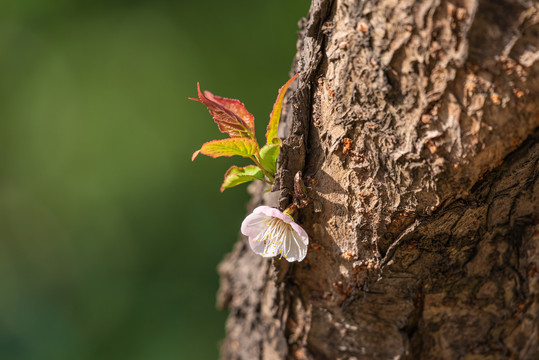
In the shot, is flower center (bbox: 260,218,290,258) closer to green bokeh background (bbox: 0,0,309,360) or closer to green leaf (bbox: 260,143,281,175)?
green leaf (bbox: 260,143,281,175)

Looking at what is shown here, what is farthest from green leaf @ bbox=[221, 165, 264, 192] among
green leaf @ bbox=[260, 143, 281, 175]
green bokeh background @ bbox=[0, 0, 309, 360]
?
green bokeh background @ bbox=[0, 0, 309, 360]

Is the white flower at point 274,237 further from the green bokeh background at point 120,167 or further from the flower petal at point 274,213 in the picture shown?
the green bokeh background at point 120,167

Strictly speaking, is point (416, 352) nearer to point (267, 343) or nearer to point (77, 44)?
point (267, 343)

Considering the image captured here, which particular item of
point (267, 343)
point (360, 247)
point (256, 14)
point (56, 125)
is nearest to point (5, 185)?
point (56, 125)

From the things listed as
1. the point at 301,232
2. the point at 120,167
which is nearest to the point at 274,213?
the point at 301,232

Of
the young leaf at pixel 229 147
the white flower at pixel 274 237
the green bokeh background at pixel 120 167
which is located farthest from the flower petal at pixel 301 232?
the green bokeh background at pixel 120 167

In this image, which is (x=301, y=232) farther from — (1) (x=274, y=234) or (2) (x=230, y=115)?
(2) (x=230, y=115)
